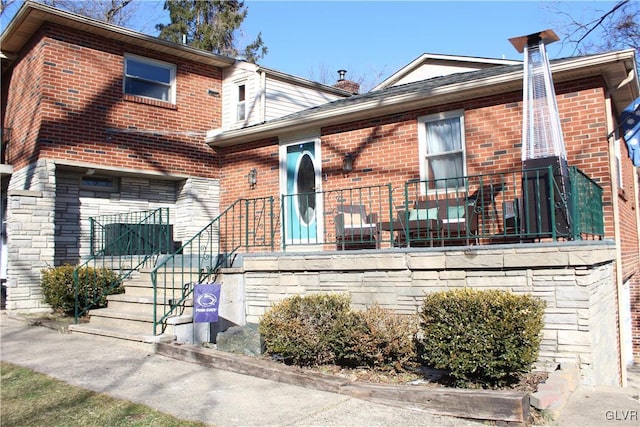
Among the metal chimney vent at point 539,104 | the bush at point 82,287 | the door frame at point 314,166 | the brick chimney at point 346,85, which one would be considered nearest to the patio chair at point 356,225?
the door frame at point 314,166

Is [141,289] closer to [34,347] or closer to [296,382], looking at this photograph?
[34,347]

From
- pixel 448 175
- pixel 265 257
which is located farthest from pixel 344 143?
pixel 265 257

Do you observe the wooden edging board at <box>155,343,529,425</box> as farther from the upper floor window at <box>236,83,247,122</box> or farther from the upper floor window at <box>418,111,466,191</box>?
the upper floor window at <box>236,83,247,122</box>

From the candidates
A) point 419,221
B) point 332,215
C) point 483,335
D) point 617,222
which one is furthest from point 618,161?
point 483,335

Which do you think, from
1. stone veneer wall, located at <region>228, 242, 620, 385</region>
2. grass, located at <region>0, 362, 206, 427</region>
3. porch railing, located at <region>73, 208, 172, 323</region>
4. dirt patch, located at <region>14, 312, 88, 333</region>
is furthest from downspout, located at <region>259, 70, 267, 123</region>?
grass, located at <region>0, 362, 206, 427</region>

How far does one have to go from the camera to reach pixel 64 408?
4.45 meters

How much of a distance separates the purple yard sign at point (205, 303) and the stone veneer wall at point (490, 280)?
650 millimetres

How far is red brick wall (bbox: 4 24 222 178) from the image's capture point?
10.3 m

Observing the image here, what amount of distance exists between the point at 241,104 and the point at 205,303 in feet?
23.4

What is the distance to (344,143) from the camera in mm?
10094

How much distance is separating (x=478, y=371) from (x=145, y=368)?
11.7 feet

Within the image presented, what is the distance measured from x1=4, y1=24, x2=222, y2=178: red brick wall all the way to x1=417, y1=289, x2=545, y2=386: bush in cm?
836

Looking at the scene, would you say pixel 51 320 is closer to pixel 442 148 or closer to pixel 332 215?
pixel 332 215

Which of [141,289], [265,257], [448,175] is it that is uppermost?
[448,175]
